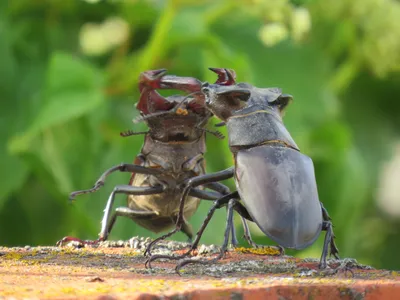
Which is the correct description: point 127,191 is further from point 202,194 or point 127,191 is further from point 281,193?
point 281,193

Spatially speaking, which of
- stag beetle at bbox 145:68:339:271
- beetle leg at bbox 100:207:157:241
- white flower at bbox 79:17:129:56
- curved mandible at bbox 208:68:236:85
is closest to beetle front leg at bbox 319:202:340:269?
stag beetle at bbox 145:68:339:271

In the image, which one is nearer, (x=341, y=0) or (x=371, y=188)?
(x=341, y=0)

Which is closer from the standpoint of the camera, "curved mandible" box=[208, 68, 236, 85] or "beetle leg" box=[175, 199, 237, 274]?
"beetle leg" box=[175, 199, 237, 274]

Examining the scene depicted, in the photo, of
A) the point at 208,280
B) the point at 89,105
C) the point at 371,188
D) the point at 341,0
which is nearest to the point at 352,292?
the point at 208,280

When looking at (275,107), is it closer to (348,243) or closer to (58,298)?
(58,298)

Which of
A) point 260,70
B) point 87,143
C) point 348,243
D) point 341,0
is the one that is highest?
point 341,0

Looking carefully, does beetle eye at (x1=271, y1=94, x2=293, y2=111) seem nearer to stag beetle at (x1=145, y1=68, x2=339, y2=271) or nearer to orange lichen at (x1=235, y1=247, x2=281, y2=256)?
stag beetle at (x1=145, y1=68, x2=339, y2=271)

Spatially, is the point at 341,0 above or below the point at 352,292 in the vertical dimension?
above
